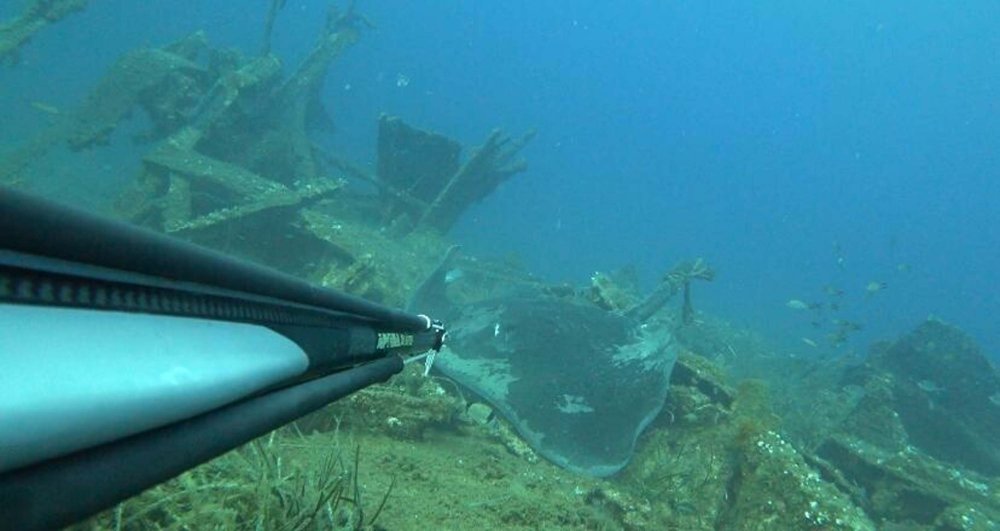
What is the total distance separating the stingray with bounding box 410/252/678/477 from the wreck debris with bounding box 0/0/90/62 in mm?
14300

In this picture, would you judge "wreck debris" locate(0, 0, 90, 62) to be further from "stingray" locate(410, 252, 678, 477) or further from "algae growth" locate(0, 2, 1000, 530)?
"stingray" locate(410, 252, 678, 477)

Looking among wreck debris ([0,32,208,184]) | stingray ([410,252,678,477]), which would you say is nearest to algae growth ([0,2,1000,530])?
wreck debris ([0,32,208,184])

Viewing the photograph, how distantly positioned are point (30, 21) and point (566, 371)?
55.4ft

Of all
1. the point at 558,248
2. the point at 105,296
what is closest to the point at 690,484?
the point at 105,296

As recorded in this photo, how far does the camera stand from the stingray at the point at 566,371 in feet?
19.4

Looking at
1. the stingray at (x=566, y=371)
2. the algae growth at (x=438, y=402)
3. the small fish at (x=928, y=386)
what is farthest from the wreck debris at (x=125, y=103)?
the small fish at (x=928, y=386)

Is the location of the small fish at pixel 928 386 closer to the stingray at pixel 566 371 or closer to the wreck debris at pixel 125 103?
the stingray at pixel 566 371

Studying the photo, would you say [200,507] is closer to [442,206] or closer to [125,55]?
[442,206]

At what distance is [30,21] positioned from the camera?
48.3 feet

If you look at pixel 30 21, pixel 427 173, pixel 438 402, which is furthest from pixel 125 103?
pixel 438 402

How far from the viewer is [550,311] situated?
26.0 feet

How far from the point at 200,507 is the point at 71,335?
2.14 metres

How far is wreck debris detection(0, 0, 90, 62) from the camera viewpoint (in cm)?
1412

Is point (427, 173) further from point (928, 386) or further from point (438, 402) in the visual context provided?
point (928, 386)
